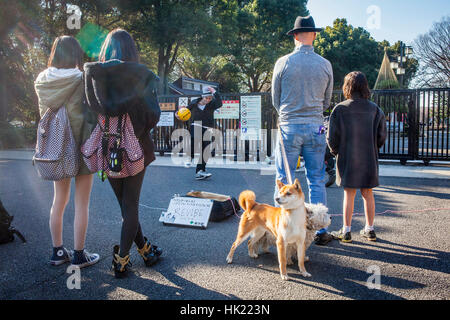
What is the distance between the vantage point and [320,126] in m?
3.42

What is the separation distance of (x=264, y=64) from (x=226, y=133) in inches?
1067

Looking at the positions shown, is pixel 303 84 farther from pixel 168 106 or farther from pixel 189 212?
pixel 168 106

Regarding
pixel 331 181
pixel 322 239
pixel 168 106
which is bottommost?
pixel 322 239

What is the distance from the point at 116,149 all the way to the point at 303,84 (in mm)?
1916

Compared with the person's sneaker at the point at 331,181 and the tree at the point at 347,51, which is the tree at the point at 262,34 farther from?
the person's sneaker at the point at 331,181

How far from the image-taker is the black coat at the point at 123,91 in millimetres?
2539

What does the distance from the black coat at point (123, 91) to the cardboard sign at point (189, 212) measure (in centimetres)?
186

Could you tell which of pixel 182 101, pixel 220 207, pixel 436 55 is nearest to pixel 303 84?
pixel 220 207

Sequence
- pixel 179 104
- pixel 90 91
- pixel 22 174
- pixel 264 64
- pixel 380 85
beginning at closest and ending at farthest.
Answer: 1. pixel 90 91
2. pixel 22 174
3. pixel 179 104
4. pixel 380 85
5. pixel 264 64

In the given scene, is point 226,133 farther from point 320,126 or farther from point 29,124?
point 29,124

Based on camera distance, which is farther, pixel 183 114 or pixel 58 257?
pixel 183 114

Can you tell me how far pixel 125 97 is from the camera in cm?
258

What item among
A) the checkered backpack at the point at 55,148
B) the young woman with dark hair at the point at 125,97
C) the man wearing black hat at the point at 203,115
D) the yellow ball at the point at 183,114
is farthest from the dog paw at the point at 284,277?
the yellow ball at the point at 183,114

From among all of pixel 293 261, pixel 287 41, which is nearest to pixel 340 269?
pixel 293 261
